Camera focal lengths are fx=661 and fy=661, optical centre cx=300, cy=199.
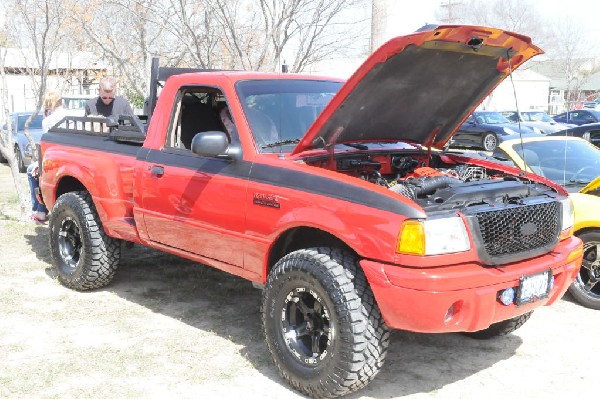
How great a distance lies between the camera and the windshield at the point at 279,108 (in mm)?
4621

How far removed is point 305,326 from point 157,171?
5.87ft

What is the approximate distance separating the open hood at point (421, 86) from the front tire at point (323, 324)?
0.90 meters

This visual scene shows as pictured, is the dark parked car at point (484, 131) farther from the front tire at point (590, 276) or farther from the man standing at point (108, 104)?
the front tire at point (590, 276)

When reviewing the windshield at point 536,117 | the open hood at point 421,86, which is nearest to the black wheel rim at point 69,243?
the open hood at point 421,86

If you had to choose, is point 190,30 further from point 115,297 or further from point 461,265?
point 461,265

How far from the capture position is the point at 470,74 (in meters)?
4.80

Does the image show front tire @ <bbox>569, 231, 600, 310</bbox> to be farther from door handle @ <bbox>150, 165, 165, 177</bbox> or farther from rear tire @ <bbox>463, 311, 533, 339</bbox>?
door handle @ <bbox>150, 165, 165, 177</bbox>

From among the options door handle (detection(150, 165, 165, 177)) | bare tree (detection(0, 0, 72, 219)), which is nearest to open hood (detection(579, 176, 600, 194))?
door handle (detection(150, 165, 165, 177))

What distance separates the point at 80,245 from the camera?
6293 mm

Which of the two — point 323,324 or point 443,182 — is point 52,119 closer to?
point 323,324

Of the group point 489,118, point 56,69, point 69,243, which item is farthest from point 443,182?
point 489,118

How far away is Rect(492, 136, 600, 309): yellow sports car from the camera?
225 inches

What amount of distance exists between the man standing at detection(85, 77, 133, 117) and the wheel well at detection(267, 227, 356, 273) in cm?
431

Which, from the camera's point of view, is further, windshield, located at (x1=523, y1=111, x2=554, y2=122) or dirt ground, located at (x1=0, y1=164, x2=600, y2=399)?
windshield, located at (x1=523, y1=111, x2=554, y2=122)
